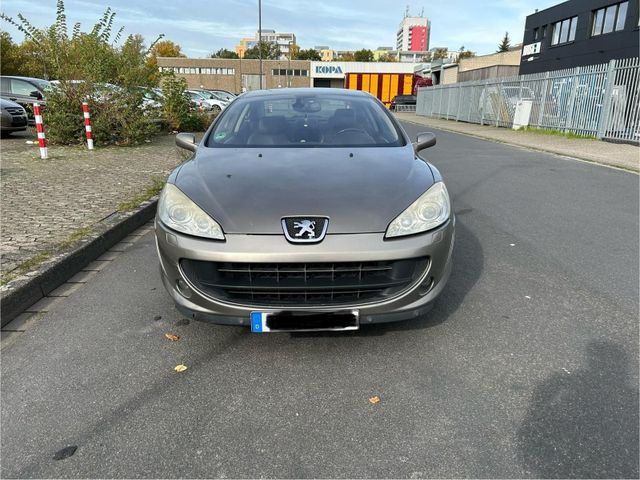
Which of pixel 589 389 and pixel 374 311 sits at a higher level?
pixel 374 311

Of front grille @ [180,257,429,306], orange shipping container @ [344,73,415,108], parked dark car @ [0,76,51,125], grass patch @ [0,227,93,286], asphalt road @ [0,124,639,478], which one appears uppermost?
orange shipping container @ [344,73,415,108]

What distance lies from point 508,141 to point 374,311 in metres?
15.2

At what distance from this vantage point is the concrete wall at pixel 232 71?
78.1 m

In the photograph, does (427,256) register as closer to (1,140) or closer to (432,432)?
(432,432)

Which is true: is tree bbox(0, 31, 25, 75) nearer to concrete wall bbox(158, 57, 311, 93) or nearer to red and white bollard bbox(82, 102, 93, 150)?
red and white bollard bbox(82, 102, 93, 150)

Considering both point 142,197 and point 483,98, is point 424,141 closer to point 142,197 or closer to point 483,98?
point 142,197

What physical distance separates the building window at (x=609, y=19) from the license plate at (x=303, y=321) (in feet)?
98.8

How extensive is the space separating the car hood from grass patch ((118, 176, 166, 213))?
8.70 ft

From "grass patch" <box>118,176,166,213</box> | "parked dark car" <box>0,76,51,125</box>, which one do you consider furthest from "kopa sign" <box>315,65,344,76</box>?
"grass patch" <box>118,176,166,213</box>

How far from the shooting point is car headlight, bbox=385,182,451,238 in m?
2.61

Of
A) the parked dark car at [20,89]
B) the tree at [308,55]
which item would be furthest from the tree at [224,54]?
the parked dark car at [20,89]

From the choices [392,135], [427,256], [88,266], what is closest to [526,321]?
[427,256]

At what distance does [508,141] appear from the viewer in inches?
628

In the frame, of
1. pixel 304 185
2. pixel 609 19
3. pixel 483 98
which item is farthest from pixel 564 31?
pixel 304 185
